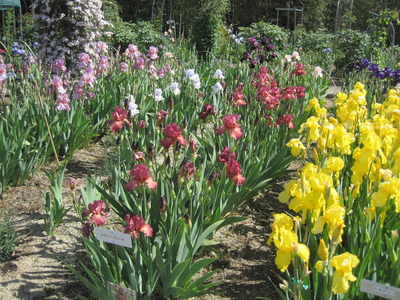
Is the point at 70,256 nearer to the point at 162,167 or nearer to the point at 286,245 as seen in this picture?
the point at 162,167

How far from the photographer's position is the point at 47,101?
4.09 meters

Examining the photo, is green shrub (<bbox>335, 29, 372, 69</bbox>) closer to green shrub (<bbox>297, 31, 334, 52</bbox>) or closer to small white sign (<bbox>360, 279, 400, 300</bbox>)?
green shrub (<bbox>297, 31, 334, 52</bbox>)

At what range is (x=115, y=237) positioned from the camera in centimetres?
175

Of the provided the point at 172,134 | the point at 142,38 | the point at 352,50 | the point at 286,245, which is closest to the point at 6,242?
the point at 172,134

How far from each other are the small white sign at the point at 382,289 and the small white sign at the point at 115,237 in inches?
34.7

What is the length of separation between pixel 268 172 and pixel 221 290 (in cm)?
111

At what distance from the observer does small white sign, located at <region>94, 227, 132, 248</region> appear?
1.71m

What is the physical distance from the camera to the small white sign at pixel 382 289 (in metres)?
1.33

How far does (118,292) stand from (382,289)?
1.02 meters

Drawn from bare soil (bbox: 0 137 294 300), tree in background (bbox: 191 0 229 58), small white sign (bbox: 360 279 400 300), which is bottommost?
bare soil (bbox: 0 137 294 300)

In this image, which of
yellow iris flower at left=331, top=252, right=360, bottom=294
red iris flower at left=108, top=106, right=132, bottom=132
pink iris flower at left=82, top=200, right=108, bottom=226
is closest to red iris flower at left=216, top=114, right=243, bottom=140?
red iris flower at left=108, top=106, right=132, bottom=132

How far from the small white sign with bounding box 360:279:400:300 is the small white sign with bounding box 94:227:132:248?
881 mm

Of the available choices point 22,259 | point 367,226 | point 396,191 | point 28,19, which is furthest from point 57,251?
point 28,19

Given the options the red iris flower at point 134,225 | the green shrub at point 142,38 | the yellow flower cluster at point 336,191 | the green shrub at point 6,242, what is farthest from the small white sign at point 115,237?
the green shrub at point 142,38
